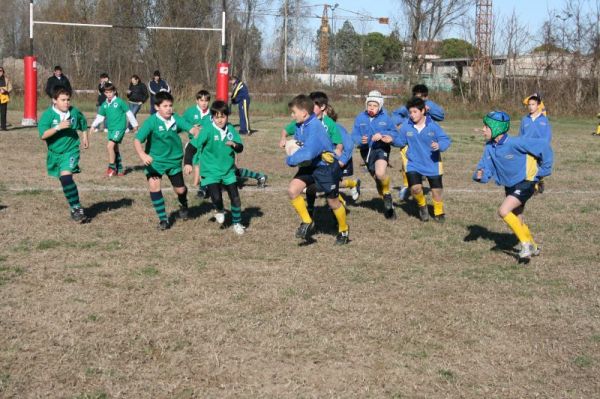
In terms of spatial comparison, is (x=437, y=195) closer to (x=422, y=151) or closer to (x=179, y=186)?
(x=422, y=151)

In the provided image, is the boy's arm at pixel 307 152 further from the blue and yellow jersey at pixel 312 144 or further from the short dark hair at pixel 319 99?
the short dark hair at pixel 319 99

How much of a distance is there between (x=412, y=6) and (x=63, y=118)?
4565 cm

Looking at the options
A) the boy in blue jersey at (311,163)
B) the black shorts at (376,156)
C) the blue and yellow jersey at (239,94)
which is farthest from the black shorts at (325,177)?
the blue and yellow jersey at (239,94)

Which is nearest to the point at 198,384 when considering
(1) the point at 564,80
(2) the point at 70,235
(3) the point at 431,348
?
(3) the point at 431,348

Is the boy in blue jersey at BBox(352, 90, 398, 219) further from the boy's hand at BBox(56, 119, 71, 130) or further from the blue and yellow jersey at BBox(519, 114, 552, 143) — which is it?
the boy's hand at BBox(56, 119, 71, 130)

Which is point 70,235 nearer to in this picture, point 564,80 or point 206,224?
point 206,224

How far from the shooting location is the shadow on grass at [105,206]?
405 inches

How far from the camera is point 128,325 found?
579 cm

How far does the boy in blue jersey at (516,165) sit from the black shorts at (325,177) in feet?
5.04

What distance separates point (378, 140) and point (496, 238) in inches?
83.3

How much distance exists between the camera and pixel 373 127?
417 inches

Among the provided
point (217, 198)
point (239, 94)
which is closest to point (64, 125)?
point (217, 198)

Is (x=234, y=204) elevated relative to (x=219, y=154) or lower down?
lower down

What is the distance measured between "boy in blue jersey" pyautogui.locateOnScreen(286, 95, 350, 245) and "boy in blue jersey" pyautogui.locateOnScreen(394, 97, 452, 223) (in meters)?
1.76
